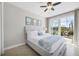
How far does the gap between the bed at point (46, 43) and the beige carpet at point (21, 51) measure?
0.27 feet

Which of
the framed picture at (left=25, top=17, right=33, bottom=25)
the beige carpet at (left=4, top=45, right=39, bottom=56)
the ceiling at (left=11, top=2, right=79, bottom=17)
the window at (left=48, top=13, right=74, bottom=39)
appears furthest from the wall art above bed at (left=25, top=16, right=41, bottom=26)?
the beige carpet at (left=4, top=45, right=39, bottom=56)

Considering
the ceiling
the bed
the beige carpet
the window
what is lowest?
the beige carpet

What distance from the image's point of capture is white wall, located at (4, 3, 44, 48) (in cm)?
173

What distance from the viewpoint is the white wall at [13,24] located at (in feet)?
5.66

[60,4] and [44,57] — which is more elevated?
[60,4]

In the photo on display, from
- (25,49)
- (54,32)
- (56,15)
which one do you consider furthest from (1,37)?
(56,15)

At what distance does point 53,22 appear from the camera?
1923 millimetres

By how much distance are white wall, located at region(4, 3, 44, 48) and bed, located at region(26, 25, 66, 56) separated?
0.18 meters

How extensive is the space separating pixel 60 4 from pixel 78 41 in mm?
792

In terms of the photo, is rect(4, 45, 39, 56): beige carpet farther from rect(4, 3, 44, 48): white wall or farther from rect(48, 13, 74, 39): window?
rect(48, 13, 74, 39): window

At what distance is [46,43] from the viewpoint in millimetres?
1727

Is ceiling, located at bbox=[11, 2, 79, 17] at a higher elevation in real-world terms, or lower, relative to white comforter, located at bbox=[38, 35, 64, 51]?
higher

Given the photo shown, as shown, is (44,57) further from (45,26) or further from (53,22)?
(53,22)

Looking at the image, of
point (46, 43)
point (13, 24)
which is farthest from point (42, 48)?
point (13, 24)
